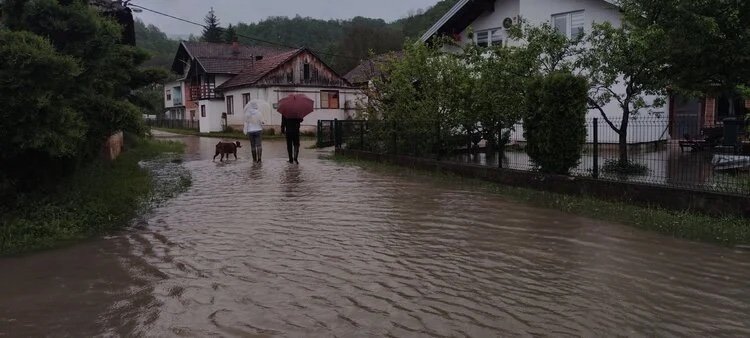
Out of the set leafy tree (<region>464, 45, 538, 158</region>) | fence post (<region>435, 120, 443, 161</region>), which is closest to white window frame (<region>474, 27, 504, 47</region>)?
leafy tree (<region>464, 45, 538, 158</region>)

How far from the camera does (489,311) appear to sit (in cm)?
481

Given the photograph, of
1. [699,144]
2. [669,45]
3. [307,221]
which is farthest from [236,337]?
[699,144]

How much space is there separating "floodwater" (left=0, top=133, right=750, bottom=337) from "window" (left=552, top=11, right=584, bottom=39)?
12.8 metres

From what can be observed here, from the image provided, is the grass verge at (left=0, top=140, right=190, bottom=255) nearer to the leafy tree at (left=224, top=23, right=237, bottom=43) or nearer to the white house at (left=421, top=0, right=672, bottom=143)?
the white house at (left=421, top=0, right=672, bottom=143)

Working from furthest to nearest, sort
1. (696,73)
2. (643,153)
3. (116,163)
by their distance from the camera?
(116,163) → (696,73) → (643,153)

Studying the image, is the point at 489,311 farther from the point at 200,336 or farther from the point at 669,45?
the point at 669,45

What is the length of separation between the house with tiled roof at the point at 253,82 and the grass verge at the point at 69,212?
91.9 feet

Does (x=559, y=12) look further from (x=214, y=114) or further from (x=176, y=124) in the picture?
(x=176, y=124)

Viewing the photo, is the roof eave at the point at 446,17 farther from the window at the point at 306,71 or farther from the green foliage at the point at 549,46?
the window at the point at 306,71

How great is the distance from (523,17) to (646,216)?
45.9 ft

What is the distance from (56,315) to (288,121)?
38.5ft

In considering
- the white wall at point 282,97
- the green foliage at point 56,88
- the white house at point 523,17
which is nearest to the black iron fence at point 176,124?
the white wall at point 282,97

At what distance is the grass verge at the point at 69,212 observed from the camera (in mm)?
6989

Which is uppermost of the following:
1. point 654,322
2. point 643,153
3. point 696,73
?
point 696,73
